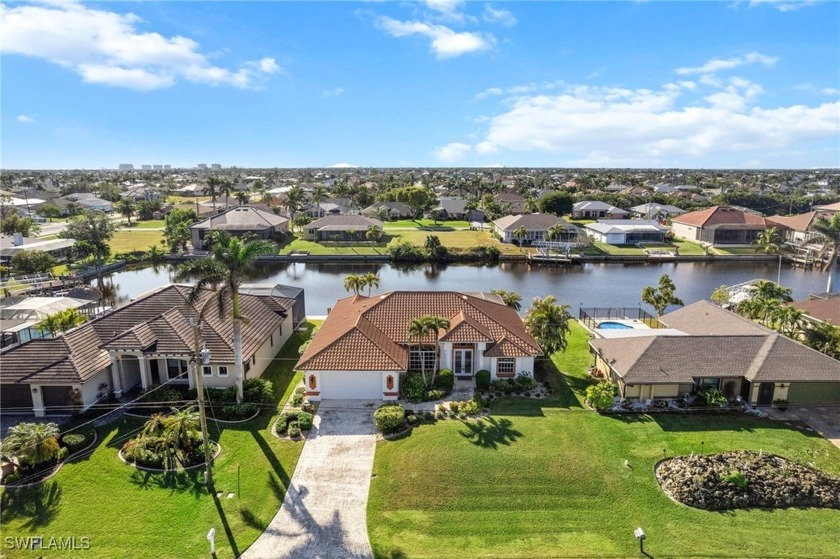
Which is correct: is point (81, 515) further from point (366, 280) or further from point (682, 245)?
point (682, 245)

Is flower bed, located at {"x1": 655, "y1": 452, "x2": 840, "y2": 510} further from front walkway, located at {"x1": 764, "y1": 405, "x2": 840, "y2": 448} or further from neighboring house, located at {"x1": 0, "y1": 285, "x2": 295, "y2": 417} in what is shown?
neighboring house, located at {"x1": 0, "y1": 285, "x2": 295, "y2": 417}

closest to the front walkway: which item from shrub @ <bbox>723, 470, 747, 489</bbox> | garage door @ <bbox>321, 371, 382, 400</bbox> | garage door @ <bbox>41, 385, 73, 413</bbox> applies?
shrub @ <bbox>723, 470, 747, 489</bbox>

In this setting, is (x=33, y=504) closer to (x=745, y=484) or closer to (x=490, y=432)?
(x=490, y=432)

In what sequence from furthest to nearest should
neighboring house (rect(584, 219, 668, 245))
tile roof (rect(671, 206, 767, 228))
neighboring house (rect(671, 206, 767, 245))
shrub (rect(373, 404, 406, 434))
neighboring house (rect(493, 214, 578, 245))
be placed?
neighboring house (rect(584, 219, 668, 245)) → neighboring house (rect(493, 214, 578, 245)) → tile roof (rect(671, 206, 767, 228)) → neighboring house (rect(671, 206, 767, 245)) → shrub (rect(373, 404, 406, 434))

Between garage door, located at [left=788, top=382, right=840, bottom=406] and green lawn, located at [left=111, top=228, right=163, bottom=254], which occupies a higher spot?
green lawn, located at [left=111, top=228, right=163, bottom=254]

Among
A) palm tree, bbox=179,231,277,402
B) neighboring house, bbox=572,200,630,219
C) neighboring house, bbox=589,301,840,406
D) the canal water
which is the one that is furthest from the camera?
neighboring house, bbox=572,200,630,219

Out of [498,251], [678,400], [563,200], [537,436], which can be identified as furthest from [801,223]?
[537,436]

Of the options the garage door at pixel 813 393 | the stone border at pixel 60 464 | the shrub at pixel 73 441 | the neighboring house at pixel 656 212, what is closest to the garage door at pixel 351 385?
the stone border at pixel 60 464

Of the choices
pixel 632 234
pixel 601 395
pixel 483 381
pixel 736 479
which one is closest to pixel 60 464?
pixel 483 381
